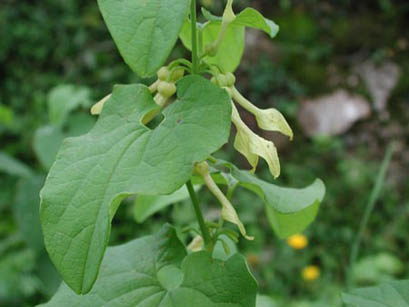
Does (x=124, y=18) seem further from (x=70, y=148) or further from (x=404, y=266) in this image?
(x=404, y=266)

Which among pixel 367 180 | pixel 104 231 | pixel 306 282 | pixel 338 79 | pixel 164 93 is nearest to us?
pixel 104 231

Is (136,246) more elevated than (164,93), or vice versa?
(164,93)

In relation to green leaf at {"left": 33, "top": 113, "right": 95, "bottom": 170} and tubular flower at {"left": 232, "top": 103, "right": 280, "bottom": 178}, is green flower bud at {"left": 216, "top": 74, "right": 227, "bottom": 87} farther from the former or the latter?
green leaf at {"left": 33, "top": 113, "right": 95, "bottom": 170}

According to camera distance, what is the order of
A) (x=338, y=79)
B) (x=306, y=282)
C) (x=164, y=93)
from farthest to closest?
(x=338, y=79), (x=306, y=282), (x=164, y=93)

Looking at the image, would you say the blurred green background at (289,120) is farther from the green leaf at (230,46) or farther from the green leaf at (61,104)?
the green leaf at (230,46)

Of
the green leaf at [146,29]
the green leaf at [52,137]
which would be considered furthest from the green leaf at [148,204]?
the green leaf at [52,137]

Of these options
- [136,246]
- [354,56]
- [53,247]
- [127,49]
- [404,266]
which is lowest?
[404,266]

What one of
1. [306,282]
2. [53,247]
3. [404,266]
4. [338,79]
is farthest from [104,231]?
[338,79]

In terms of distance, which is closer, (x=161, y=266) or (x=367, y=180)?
(x=161, y=266)
